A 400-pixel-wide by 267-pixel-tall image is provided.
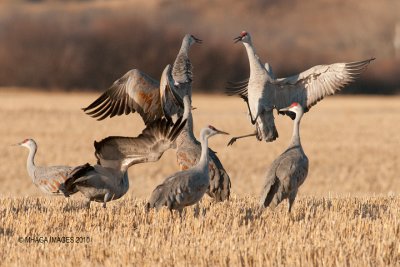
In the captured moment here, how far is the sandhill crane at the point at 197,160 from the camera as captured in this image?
29.9ft

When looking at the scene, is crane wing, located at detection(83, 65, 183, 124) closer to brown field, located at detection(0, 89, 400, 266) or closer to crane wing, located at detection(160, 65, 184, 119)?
crane wing, located at detection(160, 65, 184, 119)

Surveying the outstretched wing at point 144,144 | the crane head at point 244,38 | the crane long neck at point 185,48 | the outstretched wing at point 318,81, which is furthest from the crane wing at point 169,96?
the outstretched wing at point 318,81

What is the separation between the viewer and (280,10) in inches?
2189

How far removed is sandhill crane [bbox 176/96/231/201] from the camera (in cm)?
912

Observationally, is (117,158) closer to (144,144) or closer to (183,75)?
(144,144)

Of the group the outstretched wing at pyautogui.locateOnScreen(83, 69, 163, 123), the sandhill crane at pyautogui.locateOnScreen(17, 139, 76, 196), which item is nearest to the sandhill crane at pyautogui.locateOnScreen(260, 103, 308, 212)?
A: the outstretched wing at pyautogui.locateOnScreen(83, 69, 163, 123)

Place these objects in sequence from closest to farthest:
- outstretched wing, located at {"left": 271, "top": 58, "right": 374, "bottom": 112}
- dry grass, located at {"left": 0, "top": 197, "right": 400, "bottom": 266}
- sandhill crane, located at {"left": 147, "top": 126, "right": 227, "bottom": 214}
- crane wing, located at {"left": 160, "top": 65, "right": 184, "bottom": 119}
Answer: dry grass, located at {"left": 0, "top": 197, "right": 400, "bottom": 266}, sandhill crane, located at {"left": 147, "top": 126, "right": 227, "bottom": 214}, crane wing, located at {"left": 160, "top": 65, "right": 184, "bottom": 119}, outstretched wing, located at {"left": 271, "top": 58, "right": 374, "bottom": 112}

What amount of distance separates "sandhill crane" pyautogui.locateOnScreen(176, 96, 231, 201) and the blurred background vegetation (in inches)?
1337

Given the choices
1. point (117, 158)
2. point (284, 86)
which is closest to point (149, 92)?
point (117, 158)

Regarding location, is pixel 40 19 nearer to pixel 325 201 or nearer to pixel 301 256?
pixel 325 201

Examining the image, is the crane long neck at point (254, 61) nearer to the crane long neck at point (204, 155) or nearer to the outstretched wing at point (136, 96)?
the outstretched wing at point (136, 96)

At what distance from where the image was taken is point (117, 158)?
8375mm

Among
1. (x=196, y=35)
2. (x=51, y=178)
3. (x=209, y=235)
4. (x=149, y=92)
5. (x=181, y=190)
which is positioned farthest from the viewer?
(x=196, y=35)

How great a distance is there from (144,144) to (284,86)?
2.54 metres
